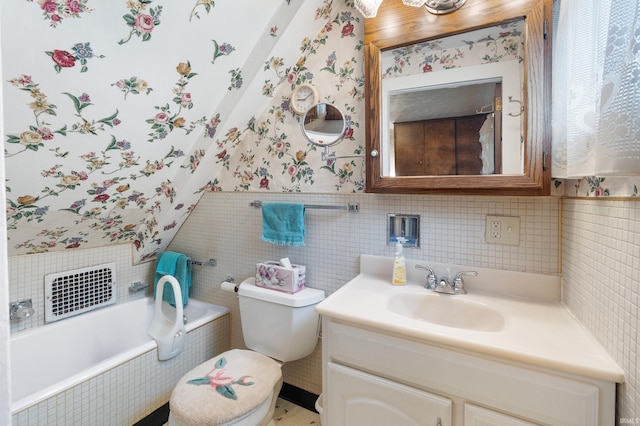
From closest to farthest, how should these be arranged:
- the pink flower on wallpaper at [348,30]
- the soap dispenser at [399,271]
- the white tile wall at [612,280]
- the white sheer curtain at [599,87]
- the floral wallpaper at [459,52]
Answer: the white sheer curtain at [599,87] < the white tile wall at [612,280] < the floral wallpaper at [459,52] < the soap dispenser at [399,271] < the pink flower on wallpaper at [348,30]

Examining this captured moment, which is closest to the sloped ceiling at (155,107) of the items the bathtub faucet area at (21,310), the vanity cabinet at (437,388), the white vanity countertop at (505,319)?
the bathtub faucet area at (21,310)

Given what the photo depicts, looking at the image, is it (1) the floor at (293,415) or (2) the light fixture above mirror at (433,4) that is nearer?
(2) the light fixture above mirror at (433,4)

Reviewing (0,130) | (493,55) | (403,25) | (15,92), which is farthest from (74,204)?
(493,55)

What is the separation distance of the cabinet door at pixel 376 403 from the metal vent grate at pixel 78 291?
63.8 inches

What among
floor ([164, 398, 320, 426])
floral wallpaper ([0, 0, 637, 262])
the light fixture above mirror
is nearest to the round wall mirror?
floral wallpaper ([0, 0, 637, 262])

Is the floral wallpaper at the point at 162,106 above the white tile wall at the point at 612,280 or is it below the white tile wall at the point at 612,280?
above

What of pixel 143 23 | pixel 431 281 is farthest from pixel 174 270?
pixel 431 281

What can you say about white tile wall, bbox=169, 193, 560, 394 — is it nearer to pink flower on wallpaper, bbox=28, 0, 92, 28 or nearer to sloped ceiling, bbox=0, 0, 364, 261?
sloped ceiling, bbox=0, 0, 364, 261

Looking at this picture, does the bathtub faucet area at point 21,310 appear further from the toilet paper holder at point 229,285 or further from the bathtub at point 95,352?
the toilet paper holder at point 229,285

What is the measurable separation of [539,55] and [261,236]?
1.51 metres

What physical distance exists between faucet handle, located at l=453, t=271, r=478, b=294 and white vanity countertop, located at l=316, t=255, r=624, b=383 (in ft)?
0.08

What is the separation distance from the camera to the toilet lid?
119 centimetres

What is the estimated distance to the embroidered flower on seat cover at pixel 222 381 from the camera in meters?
1.29

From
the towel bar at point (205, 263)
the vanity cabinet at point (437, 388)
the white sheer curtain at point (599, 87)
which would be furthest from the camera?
the towel bar at point (205, 263)
